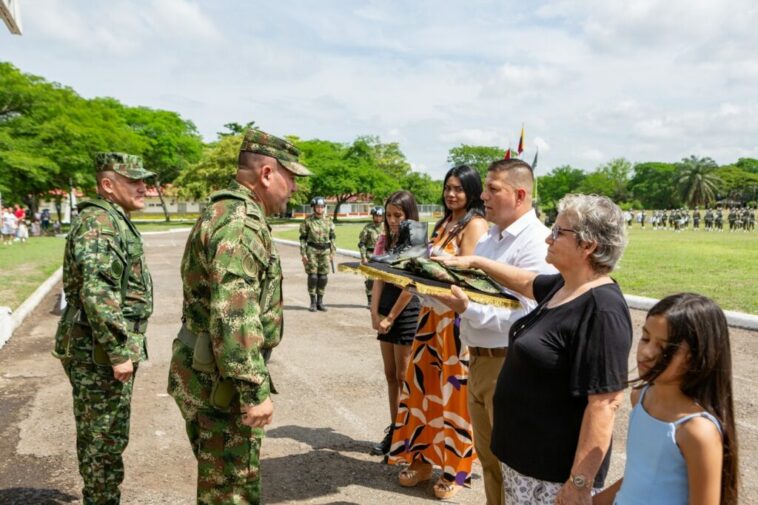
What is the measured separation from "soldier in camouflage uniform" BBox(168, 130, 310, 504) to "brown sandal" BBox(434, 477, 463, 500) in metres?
1.60

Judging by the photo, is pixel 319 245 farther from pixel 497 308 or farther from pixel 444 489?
pixel 497 308

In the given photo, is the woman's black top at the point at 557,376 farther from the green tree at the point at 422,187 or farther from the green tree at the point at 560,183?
the green tree at the point at 560,183

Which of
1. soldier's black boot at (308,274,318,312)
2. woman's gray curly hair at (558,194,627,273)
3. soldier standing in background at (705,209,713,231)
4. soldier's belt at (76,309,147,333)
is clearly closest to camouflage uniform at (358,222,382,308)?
soldier's black boot at (308,274,318,312)

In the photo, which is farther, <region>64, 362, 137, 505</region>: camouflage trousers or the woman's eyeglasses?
<region>64, 362, 137, 505</region>: camouflage trousers

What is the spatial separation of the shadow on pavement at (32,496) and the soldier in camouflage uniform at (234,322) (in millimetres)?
1772

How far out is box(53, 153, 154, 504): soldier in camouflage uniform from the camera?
3363 millimetres

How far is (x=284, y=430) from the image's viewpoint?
5.19 metres

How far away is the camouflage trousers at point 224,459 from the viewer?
2.70 m

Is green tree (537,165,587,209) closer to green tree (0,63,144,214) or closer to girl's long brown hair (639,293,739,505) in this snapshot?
green tree (0,63,144,214)

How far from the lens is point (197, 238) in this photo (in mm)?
2643

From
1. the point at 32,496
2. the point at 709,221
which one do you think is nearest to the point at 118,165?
the point at 32,496

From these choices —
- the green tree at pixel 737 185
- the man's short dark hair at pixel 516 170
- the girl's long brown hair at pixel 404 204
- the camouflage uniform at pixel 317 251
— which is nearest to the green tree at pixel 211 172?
the camouflage uniform at pixel 317 251

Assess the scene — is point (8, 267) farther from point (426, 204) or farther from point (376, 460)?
point (426, 204)

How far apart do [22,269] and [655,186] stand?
114 metres
